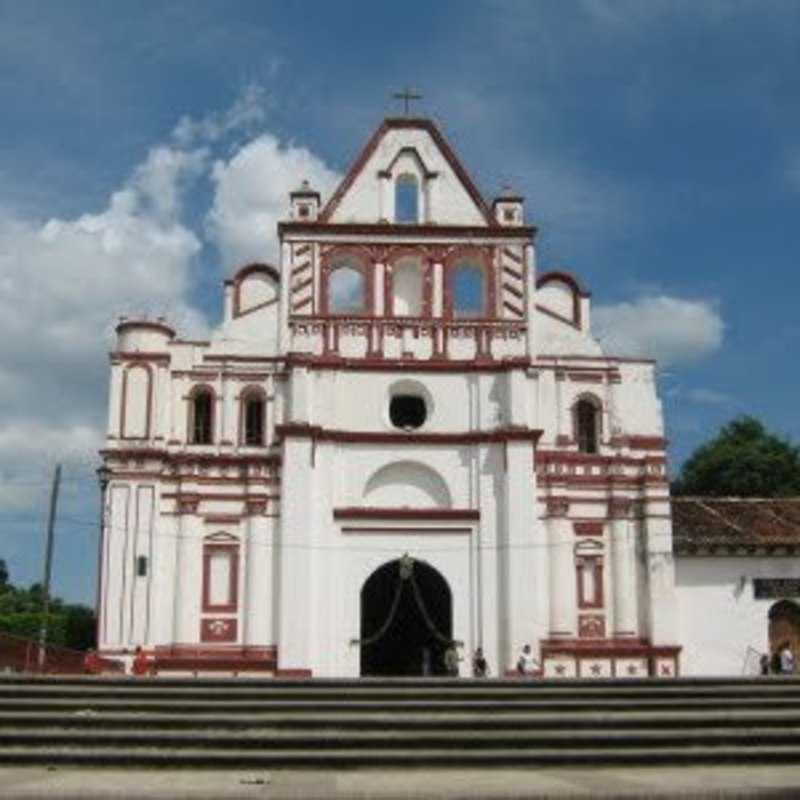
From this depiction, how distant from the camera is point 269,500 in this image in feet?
113

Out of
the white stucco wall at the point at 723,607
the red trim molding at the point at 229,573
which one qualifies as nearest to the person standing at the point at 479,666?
the white stucco wall at the point at 723,607

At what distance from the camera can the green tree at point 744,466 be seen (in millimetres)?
55875

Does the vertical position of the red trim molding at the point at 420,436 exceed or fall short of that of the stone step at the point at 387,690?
it exceeds it

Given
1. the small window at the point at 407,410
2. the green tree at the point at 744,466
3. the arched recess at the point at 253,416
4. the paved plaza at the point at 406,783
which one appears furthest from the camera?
the green tree at the point at 744,466

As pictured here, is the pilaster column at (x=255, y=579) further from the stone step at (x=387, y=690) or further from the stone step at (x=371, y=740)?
the stone step at (x=371, y=740)

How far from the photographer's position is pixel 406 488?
115 ft

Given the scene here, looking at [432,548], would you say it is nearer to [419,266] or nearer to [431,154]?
[419,266]

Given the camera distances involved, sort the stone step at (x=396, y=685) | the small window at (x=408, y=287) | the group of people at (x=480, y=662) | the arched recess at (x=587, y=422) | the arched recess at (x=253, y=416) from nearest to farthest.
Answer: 1. the stone step at (x=396, y=685)
2. the group of people at (x=480, y=662)
3. the arched recess at (x=253, y=416)
4. the arched recess at (x=587, y=422)
5. the small window at (x=408, y=287)

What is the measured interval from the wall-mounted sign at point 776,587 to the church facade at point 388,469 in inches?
106

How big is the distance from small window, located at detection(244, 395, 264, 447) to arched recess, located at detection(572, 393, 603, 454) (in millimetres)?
8728

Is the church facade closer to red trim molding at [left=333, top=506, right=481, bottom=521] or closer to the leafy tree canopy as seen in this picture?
red trim molding at [left=333, top=506, right=481, bottom=521]

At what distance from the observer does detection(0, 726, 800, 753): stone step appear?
16.8 m

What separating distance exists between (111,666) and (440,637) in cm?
859

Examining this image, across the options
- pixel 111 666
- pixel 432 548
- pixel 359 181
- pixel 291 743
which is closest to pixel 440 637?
pixel 432 548
